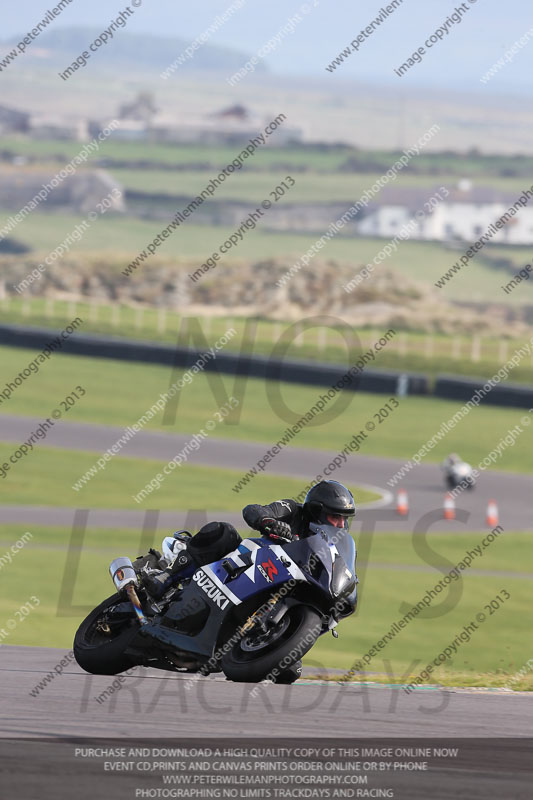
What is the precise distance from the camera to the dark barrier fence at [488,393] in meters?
37.8

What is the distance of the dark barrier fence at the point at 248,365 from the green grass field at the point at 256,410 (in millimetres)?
296

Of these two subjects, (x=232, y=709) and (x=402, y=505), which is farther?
Result: (x=402, y=505)

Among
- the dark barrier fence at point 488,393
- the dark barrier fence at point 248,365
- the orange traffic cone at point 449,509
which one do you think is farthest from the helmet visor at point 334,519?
the dark barrier fence at point 248,365

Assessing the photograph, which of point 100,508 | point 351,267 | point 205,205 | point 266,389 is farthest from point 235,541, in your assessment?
point 205,205

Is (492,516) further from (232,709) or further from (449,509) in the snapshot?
(232,709)

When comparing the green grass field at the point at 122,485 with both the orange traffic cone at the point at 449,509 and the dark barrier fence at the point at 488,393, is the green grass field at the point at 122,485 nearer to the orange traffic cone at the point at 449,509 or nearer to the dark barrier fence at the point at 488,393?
the orange traffic cone at the point at 449,509

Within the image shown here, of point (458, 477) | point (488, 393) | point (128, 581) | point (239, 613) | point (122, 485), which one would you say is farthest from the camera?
point (488, 393)

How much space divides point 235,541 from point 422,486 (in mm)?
19840

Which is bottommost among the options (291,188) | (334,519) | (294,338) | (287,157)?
(294,338)

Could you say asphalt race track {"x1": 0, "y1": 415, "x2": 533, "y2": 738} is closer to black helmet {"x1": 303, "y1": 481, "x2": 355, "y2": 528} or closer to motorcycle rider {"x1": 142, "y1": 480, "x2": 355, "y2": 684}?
motorcycle rider {"x1": 142, "y1": 480, "x2": 355, "y2": 684}

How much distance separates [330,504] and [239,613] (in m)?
0.85

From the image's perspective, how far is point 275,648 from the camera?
24.9 feet

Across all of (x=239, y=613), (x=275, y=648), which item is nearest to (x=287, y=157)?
(x=239, y=613)

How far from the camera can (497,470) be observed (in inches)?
1220
